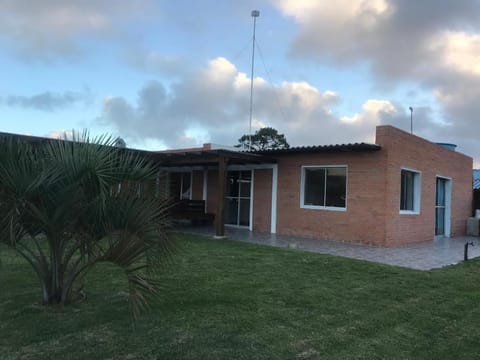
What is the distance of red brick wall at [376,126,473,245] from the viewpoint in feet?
38.3

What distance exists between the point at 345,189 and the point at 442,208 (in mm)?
6055

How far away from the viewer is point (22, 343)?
360cm

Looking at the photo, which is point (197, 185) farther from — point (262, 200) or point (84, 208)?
point (84, 208)

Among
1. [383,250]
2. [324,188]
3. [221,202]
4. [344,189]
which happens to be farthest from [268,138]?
[383,250]

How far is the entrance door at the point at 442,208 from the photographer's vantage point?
618 inches

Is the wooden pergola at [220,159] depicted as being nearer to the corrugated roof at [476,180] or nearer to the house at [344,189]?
the house at [344,189]

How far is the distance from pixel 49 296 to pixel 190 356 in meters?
2.17

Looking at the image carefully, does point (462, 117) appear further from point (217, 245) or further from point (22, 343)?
point (22, 343)

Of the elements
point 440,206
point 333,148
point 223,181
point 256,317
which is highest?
point 333,148

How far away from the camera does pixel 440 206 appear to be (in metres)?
15.9

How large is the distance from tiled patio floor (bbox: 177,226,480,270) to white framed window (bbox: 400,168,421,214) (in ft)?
3.86

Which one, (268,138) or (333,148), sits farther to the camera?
(268,138)

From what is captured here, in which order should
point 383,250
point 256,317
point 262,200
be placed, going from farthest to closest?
point 262,200
point 383,250
point 256,317

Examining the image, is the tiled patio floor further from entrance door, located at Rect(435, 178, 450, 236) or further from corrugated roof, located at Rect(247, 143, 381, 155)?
entrance door, located at Rect(435, 178, 450, 236)
